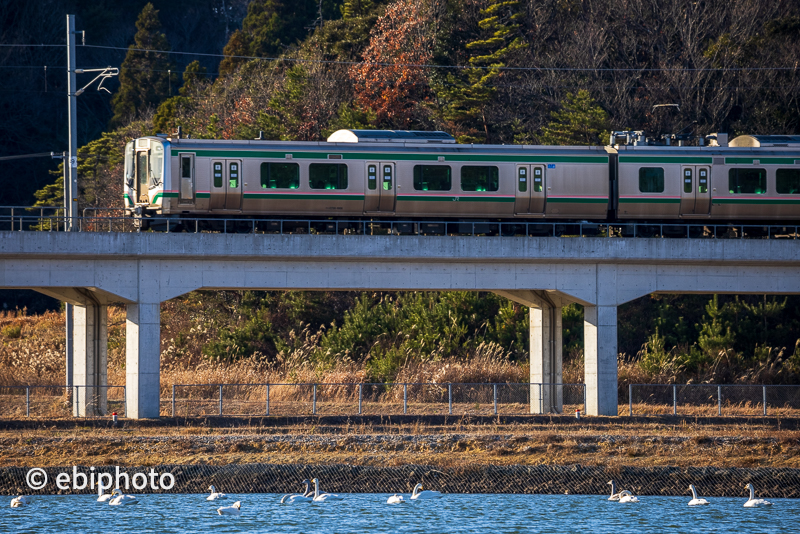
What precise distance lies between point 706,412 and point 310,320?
2466 cm

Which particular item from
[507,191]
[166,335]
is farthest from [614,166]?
[166,335]

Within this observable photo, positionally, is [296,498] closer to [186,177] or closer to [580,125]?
[186,177]

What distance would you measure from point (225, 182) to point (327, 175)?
9.66 ft

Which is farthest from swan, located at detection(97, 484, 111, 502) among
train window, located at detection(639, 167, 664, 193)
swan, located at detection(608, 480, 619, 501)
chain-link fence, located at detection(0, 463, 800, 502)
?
train window, located at detection(639, 167, 664, 193)

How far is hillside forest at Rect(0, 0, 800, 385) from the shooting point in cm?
4612

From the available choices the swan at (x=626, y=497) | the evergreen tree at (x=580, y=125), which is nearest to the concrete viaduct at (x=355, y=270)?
the swan at (x=626, y=497)

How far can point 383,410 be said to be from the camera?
111ft

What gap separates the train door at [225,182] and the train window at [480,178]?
6596mm

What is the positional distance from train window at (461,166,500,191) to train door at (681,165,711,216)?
5.66 meters

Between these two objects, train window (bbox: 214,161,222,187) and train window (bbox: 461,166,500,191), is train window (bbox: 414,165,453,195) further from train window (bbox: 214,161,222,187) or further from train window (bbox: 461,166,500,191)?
train window (bbox: 214,161,222,187)

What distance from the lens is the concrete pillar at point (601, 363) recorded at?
3111 cm

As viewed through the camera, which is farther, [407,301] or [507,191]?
[407,301]

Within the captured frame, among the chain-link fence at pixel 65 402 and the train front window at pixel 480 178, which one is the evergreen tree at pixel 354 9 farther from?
the train front window at pixel 480 178

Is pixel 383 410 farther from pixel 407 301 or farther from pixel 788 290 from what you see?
pixel 407 301
